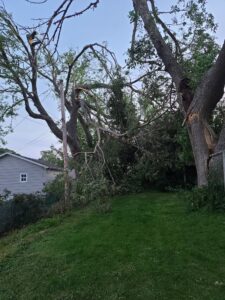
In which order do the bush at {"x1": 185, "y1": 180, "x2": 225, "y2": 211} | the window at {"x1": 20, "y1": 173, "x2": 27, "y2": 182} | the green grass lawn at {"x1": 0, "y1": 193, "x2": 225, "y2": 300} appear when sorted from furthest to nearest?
the window at {"x1": 20, "y1": 173, "x2": 27, "y2": 182}, the bush at {"x1": 185, "y1": 180, "x2": 225, "y2": 211}, the green grass lawn at {"x1": 0, "y1": 193, "x2": 225, "y2": 300}

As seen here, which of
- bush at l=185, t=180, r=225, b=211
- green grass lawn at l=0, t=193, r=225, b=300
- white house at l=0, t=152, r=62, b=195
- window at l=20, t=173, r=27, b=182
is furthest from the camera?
window at l=20, t=173, r=27, b=182

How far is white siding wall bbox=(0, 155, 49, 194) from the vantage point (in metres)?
31.7

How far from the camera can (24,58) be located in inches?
850

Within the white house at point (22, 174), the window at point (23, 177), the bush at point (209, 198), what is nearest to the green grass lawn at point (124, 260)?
the bush at point (209, 198)

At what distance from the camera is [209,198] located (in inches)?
388

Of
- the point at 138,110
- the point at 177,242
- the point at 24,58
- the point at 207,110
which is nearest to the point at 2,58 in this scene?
the point at 24,58

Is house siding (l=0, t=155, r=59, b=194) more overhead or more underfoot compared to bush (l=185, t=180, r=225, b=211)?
more overhead

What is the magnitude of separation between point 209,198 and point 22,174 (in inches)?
945

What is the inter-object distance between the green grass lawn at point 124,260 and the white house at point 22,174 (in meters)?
20.6

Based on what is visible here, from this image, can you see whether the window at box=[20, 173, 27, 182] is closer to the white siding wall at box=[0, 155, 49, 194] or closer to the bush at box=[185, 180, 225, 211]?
the white siding wall at box=[0, 155, 49, 194]

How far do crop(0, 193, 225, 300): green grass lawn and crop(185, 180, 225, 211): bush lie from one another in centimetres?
37

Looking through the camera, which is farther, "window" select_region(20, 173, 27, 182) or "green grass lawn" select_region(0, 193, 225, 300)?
"window" select_region(20, 173, 27, 182)

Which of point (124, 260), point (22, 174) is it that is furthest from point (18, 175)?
point (124, 260)

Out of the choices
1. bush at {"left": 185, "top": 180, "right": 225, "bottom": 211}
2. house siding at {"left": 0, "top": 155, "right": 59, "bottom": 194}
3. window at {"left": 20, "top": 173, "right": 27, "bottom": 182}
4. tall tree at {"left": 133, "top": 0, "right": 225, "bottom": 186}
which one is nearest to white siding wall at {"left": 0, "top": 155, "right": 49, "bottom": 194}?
house siding at {"left": 0, "top": 155, "right": 59, "bottom": 194}
